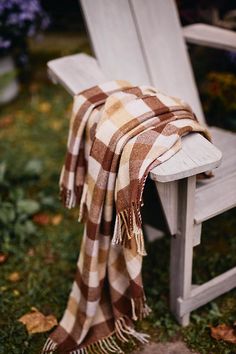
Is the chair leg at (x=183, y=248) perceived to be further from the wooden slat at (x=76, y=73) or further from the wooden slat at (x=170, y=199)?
the wooden slat at (x=76, y=73)

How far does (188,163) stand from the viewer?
1314mm

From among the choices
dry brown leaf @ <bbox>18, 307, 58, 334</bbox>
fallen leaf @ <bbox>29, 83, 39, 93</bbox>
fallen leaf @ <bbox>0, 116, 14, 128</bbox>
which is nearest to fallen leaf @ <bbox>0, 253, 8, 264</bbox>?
dry brown leaf @ <bbox>18, 307, 58, 334</bbox>

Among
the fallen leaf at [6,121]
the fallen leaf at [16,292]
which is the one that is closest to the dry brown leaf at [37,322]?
the fallen leaf at [16,292]

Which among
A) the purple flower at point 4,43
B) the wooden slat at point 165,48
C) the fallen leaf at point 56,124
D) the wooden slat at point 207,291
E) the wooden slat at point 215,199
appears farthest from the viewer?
the fallen leaf at point 56,124

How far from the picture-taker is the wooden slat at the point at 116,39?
210 centimetres

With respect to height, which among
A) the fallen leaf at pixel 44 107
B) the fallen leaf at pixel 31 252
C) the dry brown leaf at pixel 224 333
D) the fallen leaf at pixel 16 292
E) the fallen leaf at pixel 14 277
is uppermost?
the fallen leaf at pixel 44 107

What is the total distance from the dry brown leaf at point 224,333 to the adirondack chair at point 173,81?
122 millimetres

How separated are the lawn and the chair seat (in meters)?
0.55

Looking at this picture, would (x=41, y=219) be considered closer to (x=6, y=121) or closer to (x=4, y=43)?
(x=6, y=121)

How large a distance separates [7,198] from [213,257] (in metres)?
1.16

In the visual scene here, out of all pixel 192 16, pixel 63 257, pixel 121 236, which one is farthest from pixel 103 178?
pixel 192 16

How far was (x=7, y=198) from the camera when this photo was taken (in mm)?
2391

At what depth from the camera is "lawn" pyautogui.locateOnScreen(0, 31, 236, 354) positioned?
71.4 inches

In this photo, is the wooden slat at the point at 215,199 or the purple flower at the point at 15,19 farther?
the purple flower at the point at 15,19
